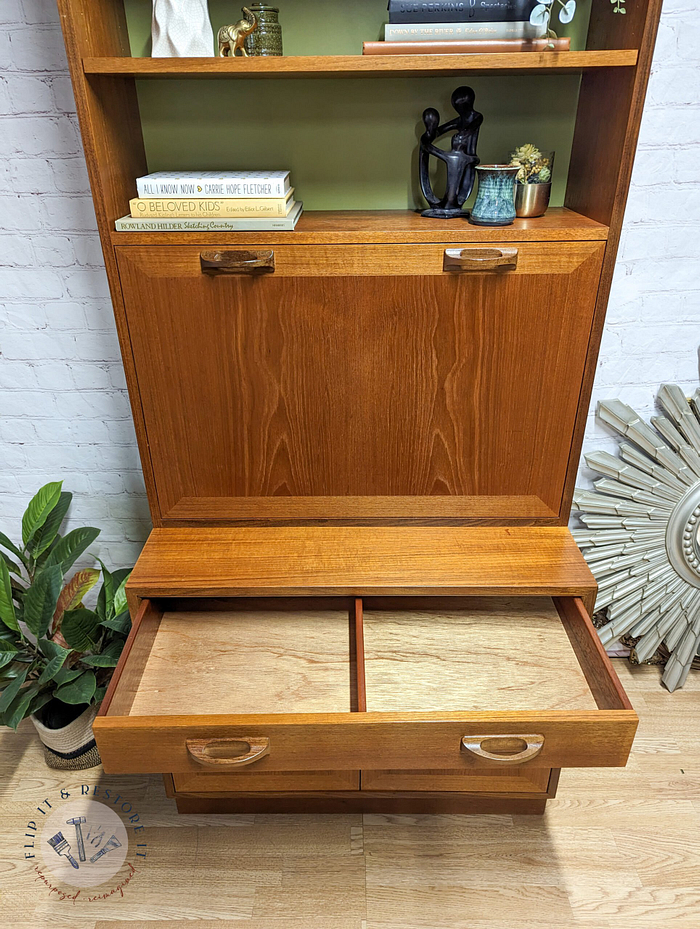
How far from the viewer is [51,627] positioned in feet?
5.34

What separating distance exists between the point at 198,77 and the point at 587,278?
838mm

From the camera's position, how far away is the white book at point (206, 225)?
3.87 feet

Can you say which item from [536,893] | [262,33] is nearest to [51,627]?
[536,893]

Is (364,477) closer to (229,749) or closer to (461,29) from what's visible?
(229,749)

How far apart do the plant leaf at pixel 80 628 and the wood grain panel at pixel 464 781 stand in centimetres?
68

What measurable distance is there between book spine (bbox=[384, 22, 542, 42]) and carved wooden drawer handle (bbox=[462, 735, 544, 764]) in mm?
1142

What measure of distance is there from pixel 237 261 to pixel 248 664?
750 millimetres

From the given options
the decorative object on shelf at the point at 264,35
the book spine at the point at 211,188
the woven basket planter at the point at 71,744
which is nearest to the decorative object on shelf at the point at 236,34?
the decorative object on shelf at the point at 264,35

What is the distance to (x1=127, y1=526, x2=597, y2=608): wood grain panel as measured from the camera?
51.1 inches

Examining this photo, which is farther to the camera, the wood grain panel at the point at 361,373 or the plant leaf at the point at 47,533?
the plant leaf at the point at 47,533

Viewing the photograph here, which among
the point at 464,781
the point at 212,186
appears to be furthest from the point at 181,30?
the point at 464,781

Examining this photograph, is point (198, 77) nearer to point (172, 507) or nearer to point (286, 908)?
point (172, 507)

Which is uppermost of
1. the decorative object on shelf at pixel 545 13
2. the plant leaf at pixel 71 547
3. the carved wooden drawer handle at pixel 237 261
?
the decorative object on shelf at pixel 545 13

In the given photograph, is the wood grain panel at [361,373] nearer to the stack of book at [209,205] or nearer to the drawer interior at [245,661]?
the stack of book at [209,205]
